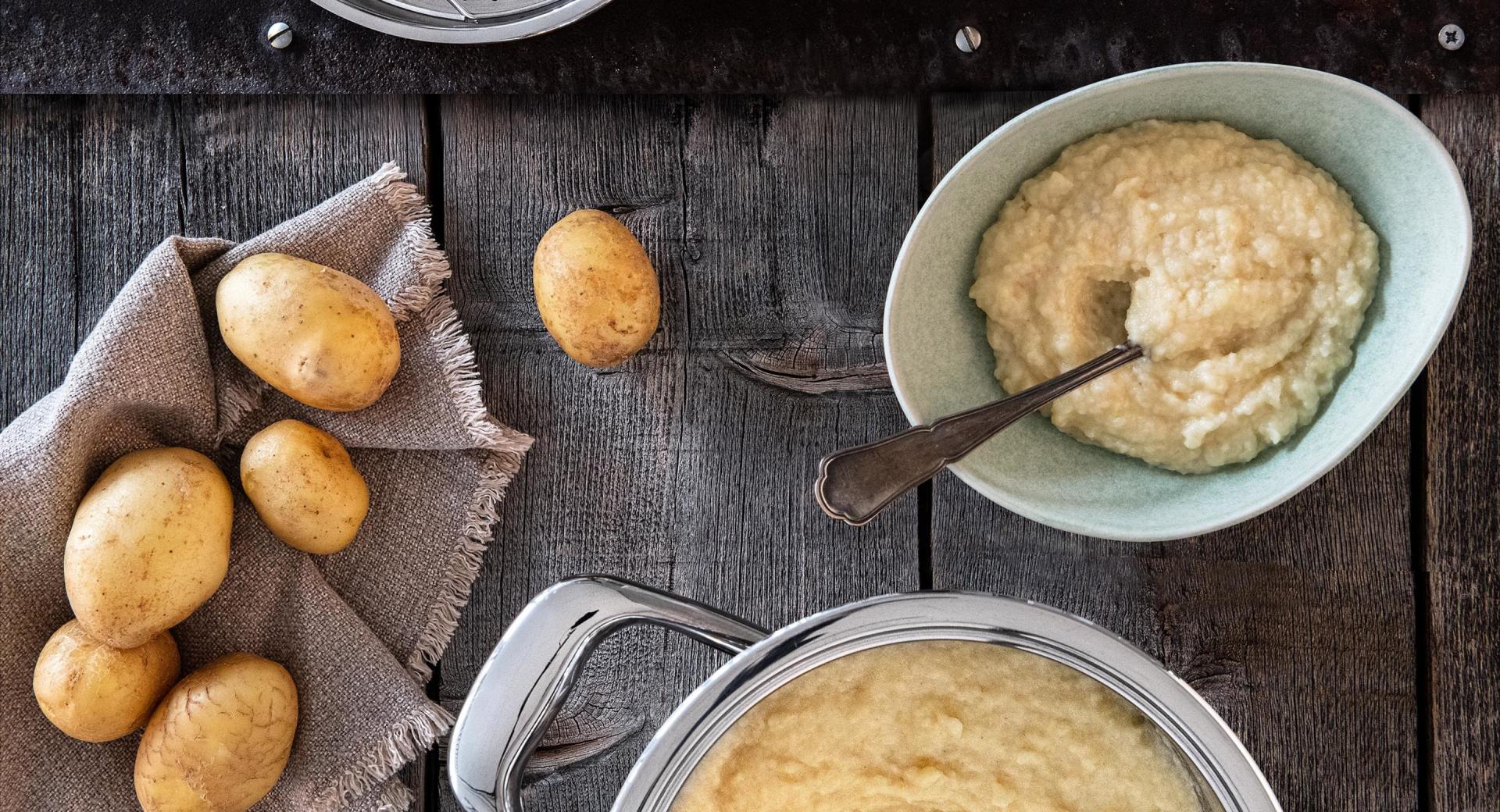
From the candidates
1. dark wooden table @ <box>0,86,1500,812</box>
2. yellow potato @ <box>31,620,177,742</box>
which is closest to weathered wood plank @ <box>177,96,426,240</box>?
dark wooden table @ <box>0,86,1500,812</box>

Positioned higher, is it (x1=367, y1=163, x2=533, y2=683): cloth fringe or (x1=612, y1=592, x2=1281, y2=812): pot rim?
(x1=367, y1=163, x2=533, y2=683): cloth fringe

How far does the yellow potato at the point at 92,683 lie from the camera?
0.78 m

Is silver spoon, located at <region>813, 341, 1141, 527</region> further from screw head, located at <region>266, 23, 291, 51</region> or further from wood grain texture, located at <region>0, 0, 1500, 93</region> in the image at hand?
screw head, located at <region>266, 23, 291, 51</region>

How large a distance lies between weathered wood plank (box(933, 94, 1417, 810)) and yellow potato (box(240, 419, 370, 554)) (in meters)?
0.46

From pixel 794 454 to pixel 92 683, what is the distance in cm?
52

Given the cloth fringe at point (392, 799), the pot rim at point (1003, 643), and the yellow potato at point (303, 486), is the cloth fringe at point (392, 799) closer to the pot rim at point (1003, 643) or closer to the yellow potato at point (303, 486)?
the yellow potato at point (303, 486)

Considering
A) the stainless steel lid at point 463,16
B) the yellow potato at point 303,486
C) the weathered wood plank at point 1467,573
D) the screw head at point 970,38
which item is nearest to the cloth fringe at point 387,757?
the yellow potato at point 303,486

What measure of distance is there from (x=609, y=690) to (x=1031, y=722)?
34cm

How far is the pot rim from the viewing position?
0.62 meters

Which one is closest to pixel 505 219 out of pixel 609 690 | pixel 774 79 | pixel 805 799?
pixel 774 79

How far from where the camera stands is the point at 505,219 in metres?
0.88

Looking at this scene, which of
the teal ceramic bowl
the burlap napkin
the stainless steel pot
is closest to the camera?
the stainless steel pot

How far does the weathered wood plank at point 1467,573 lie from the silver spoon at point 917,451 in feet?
1.03

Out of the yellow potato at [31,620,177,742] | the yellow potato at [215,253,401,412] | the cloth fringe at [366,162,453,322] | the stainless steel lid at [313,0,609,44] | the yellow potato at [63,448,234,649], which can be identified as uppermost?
the stainless steel lid at [313,0,609,44]
